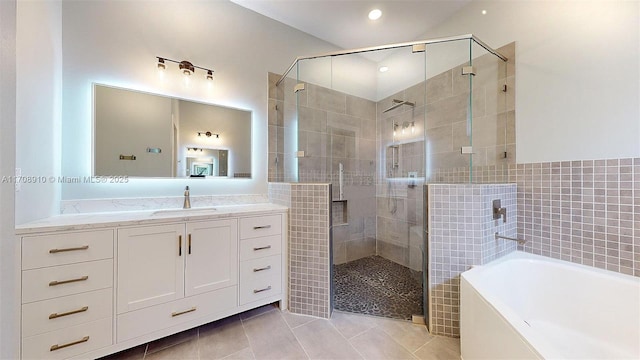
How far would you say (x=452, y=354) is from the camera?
4.66ft

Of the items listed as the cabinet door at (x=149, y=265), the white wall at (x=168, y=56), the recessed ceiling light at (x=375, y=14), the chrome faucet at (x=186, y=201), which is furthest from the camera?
the recessed ceiling light at (x=375, y=14)

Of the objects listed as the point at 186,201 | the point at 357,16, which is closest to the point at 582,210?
the point at 357,16

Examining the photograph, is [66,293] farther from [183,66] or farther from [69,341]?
[183,66]

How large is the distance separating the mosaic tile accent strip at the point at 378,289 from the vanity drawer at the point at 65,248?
68.3 inches

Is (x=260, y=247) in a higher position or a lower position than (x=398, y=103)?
lower

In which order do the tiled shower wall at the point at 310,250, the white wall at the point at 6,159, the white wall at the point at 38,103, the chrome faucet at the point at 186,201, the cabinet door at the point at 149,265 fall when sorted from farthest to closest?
the chrome faucet at the point at 186,201 < the tiled shower wall at the point at 310,250 < the cabinet door at the point at 149,265 < the white wall at the point at 38,103 < the white wall at the point at 6,159

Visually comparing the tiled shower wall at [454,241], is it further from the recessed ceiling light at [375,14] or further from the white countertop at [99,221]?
the recessed ceiling light at [375,14]

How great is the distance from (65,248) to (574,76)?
3.38 metres

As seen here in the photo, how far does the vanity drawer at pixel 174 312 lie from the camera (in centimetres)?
135

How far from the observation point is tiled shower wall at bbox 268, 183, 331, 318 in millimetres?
1836

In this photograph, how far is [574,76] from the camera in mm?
1576

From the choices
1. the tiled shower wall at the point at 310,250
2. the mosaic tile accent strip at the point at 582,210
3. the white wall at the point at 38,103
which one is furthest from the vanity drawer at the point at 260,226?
the mosaic tile accent strip at the point at 582,210

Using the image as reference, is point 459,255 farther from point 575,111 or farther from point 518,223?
point 575,111

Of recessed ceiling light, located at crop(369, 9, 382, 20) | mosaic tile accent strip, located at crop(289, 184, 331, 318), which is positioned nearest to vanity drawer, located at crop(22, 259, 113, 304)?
mosaic tile accent strip, located at crop(289, 184, 331, 318)
